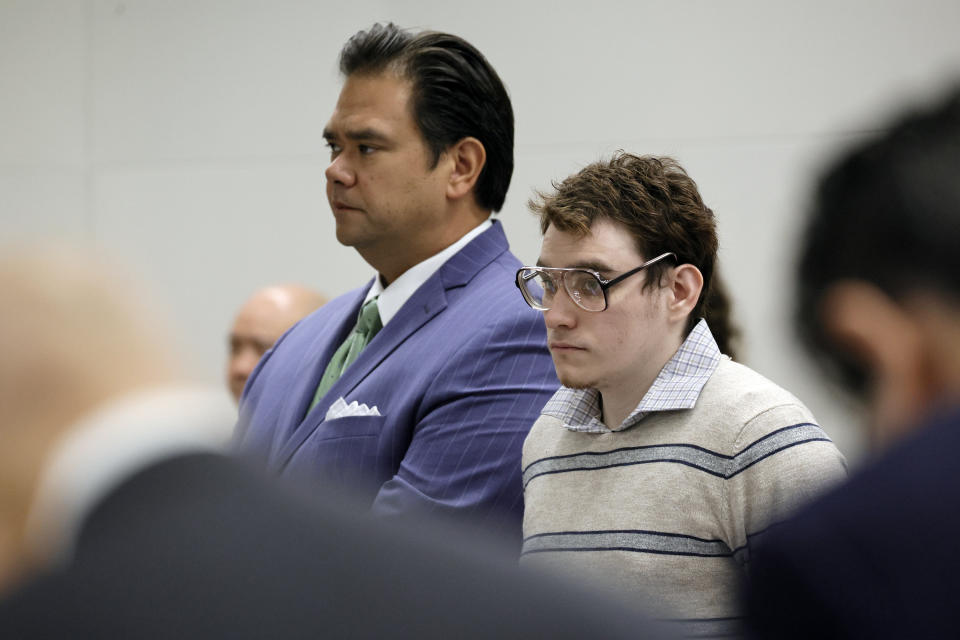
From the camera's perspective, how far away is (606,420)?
74.6 inches

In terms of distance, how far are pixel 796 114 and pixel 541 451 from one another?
7.67 feet

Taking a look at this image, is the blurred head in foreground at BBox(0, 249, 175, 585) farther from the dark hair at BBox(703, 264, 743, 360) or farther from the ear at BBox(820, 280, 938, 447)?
the dark hair at BBox(703, 264, 743, 360)

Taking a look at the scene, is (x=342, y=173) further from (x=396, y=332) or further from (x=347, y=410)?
(x=347, y=410)

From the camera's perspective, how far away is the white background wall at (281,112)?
3902mm

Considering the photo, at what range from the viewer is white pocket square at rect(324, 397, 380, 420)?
6.88ft

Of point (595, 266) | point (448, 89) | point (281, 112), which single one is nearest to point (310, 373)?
point (448, 89)

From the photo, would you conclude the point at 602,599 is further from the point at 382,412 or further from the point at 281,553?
the point at 382,412

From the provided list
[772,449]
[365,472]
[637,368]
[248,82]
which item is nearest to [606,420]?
[637,368]

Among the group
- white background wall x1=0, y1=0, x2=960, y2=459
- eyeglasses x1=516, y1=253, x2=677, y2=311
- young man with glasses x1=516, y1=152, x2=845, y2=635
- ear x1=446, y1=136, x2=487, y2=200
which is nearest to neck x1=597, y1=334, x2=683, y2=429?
young man with glasses x1=516, y1=152, x2=845, y2=635

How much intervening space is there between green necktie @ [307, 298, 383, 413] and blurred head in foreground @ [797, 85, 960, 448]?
59.6 inches

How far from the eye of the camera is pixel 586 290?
73.2 inches

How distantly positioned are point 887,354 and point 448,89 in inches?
67.7

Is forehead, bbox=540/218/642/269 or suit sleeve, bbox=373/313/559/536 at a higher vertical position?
forehead, bbox=540/218/642/269

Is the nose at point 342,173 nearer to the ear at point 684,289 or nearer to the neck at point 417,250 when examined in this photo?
the neck at point 417,250
